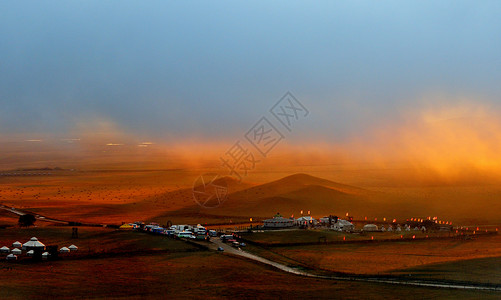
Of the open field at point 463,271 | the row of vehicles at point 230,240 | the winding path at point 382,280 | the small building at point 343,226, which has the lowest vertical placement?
the winding path at point 382,280

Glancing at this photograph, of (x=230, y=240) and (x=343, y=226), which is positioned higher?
(x=343, y=226)

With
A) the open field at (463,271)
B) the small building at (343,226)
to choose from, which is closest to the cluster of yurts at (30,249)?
the open field at (463,271)

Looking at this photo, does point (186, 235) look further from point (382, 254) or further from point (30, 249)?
point (382, 254)

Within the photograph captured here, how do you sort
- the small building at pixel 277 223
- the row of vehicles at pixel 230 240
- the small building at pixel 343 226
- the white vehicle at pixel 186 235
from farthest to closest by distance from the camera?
the small building at pixel 277 223 → the small building at pixel 343 226 → the white vehicle at pixel 186 235 → the row of vehicles at pixel 230 240

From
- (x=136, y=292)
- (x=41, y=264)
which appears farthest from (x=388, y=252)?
(x=41, y=264)

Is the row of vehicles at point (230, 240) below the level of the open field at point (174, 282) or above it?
above

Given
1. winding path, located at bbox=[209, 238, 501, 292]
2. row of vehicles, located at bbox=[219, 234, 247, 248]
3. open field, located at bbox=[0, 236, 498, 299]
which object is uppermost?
row of vehicles, located at bbox=[219, 234, 247, 248]

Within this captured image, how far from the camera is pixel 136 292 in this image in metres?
37.0

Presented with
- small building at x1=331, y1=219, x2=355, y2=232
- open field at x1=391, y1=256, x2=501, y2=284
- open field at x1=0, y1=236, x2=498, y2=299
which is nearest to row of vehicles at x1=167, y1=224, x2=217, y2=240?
open field at x1=0, y1=236, x2=498, y2=299

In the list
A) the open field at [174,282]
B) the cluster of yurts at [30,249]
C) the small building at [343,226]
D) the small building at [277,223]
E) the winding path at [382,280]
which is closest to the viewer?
the open field at [174,282]

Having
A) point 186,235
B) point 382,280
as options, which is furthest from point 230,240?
point 382,280

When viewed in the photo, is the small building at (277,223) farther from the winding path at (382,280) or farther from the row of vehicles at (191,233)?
the winding path at (382,280)

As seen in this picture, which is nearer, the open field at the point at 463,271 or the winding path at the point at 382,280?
the winding path at the point at 382,280

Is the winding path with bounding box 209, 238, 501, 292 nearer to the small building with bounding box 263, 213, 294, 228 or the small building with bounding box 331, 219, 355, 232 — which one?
the small building with bounding box 263, 213, 294, 228
